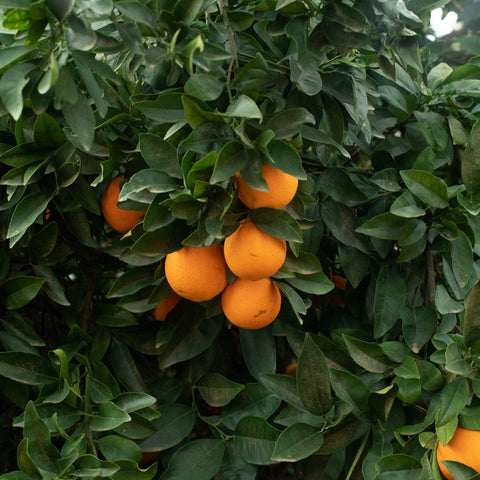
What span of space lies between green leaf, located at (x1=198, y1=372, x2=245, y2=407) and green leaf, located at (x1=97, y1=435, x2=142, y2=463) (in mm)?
236

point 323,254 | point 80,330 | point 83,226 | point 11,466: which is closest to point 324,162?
point 323,254

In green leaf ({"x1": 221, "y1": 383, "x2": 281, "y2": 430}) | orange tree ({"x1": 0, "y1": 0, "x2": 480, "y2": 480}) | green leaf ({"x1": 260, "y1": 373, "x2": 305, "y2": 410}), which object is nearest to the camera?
orange tree ({"x1": 0, "y1": 0, "x2": 480, "y2": 480})

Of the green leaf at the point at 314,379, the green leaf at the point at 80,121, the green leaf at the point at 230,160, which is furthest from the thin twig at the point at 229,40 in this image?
the green leaf at the point at 314,379

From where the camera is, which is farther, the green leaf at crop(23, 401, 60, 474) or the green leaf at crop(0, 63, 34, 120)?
the green leaf at crop(23, 401, 60, 474)

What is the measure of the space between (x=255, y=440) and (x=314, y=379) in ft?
0.73

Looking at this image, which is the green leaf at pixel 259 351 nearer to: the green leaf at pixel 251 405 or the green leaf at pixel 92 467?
the green leaf at pixel 251 405

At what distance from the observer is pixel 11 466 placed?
1560mm

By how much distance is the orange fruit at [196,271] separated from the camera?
1.08m

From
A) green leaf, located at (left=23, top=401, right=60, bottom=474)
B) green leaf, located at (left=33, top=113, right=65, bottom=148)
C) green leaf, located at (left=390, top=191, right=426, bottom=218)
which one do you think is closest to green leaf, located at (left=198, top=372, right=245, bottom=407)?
green leaf, located at (left=23, top=401, right=60, bottom=474)

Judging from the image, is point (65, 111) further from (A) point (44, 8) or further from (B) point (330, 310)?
(B) point (330, 310)

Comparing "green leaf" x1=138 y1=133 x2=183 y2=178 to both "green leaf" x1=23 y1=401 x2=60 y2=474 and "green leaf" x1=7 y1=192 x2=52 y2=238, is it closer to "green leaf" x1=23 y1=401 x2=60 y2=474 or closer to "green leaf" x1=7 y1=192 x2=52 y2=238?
"green leaf" x1=7 y1=192 x2=52 y2=238

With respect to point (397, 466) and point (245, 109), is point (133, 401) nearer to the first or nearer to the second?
point (397, 466)

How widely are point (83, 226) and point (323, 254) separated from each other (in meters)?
0.61

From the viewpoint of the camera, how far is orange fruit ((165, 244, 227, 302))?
1.08 meters
